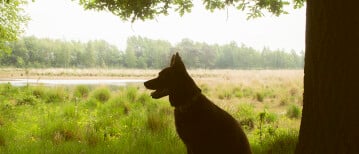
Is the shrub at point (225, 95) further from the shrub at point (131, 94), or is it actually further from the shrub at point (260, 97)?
the shrub at point (131, 94)

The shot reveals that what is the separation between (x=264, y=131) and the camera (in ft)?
21.5

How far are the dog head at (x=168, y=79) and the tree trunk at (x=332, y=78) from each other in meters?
1.24

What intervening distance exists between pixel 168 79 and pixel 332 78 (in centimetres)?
155

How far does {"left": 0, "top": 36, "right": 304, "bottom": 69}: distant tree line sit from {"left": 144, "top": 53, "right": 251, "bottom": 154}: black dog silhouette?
69278 mm

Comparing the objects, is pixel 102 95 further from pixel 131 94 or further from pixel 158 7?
pixel 158 7

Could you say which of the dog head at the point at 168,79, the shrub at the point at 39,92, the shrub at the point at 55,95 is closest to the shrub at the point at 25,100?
the shrub at the point at 55,95

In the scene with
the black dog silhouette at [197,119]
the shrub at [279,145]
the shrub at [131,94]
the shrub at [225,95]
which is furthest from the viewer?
the shrub at [225,95]

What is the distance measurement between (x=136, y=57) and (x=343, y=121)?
83482mm

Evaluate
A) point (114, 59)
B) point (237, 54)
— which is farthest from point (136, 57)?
point (237, 54)

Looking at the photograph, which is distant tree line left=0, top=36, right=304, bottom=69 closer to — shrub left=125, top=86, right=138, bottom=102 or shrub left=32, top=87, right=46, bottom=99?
shrub left=32, top=87, right=46, bottom=99

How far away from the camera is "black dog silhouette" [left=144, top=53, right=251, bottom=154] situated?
3.16 metres

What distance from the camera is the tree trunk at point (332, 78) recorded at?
272cm

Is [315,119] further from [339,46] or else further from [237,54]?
[237,54]

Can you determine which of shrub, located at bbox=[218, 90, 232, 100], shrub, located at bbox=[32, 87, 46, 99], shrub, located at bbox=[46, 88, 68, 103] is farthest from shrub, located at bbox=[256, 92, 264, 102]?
shrub, located at bbox=[32, 87, 46, 99]
